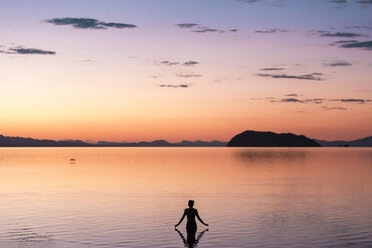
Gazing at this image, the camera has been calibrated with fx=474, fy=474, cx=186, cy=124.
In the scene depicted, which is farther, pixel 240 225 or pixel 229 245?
pixel 240 225

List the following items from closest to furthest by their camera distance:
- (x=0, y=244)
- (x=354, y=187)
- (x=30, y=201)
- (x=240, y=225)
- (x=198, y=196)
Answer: (x=0, y=244)
(x=240, y=225)
(x=30, y=201)
(x=198, y=196)
(x=354, y=187)

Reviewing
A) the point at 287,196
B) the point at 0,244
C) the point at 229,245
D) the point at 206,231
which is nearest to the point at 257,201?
the point at 287,196

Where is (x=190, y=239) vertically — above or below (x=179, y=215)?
below

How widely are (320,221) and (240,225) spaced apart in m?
7.72

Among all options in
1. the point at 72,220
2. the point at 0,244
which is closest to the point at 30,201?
the point at 72,220

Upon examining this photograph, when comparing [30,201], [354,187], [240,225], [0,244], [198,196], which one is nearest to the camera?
[0,244]

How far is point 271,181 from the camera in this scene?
89.0 metres

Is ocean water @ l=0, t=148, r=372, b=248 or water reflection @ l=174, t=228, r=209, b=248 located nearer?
water reflection @ l=174, t=228, r=209, b=248

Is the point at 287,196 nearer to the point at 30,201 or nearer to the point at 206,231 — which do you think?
the point at 206,231

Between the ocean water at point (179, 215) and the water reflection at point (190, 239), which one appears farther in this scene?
the ocean water at point (179, 215)

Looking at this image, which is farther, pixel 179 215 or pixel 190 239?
pixel 179 215

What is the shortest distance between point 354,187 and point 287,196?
17.4 meters

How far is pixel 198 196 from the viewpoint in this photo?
63375mm

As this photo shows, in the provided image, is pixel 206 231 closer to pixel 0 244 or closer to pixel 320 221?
pixel 320 221
